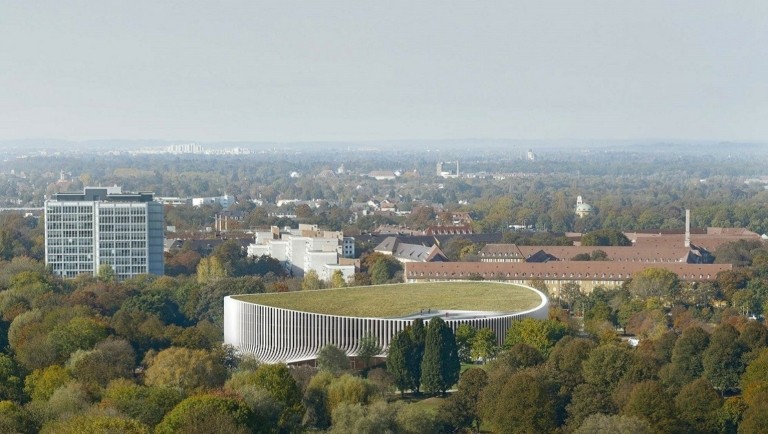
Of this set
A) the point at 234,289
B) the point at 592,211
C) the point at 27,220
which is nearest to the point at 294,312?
the point at 234,289

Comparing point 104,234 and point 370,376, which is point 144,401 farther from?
point 104,234

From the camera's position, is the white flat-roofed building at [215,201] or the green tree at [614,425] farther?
the white flat-roofed building at [215,201]

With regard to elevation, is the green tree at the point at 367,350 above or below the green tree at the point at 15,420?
below

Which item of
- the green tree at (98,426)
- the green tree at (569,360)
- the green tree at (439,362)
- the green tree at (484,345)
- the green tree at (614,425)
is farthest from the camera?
the green tree at (484,345)

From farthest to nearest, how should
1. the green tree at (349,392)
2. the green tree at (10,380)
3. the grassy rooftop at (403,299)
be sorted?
1. the grassy rooftop at (403,299)
2. the green tree at (349,392)
3. the green tree at (10,380)

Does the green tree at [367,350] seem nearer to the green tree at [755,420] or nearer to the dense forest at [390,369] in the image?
the dense forest at [390,369]

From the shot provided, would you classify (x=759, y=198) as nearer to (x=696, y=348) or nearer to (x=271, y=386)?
(x=696, y=348)

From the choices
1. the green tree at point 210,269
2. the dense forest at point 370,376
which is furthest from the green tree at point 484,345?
the green tree at point 210,269
